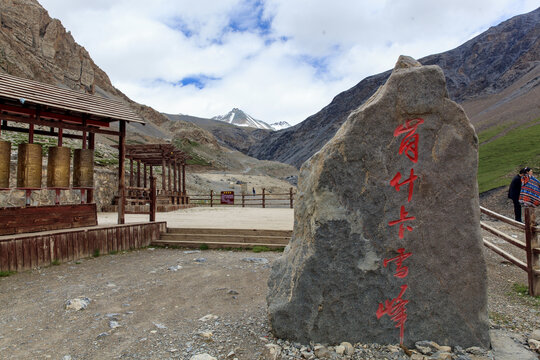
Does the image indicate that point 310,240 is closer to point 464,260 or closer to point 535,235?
point 464,260

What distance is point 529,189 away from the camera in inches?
365

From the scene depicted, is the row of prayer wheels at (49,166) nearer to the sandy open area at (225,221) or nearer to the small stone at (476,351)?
the sandy open area at (225,221)

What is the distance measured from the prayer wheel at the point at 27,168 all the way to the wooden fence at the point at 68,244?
3.50 ft

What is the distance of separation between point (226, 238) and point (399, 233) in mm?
5828

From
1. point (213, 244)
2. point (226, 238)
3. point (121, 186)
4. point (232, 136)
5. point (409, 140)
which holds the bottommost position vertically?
point (213, 244)

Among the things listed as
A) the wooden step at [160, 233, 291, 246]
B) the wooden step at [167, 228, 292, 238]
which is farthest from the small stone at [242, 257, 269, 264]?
the wooden step at [167, 228, 292, 238]

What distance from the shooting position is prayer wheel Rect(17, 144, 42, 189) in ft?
21.1

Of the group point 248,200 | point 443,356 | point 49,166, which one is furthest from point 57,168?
point 248,200

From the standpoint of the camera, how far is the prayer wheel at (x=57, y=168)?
689cm

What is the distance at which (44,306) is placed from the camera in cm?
416

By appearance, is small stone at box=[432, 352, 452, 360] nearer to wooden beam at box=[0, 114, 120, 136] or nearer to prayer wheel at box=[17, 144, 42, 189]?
prayer wheel at box=[17, 144, 42, 189]

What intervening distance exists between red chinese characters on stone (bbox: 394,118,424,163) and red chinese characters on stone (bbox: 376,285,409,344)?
3.99 feet

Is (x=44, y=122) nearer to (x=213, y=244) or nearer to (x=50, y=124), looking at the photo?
(x=50, y=124)

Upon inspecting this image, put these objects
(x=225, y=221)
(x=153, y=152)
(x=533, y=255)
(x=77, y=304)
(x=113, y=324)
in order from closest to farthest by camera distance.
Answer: (x=113, y=324) < (x=77, y=304) < (x=533, y=255) < (x=225, y=221) < (x=153, y=152)
